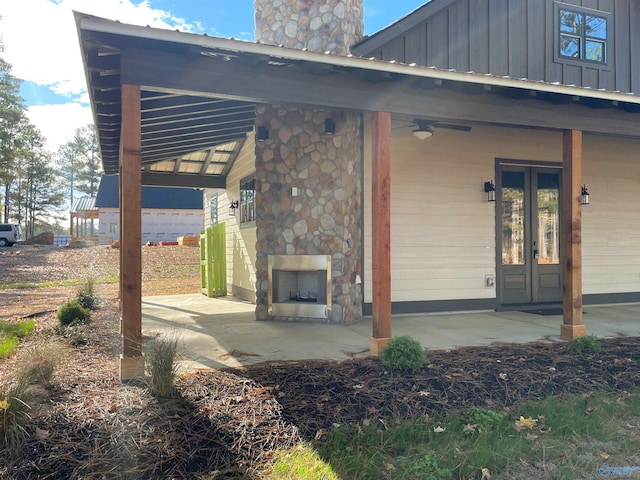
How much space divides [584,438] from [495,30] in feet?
21.6

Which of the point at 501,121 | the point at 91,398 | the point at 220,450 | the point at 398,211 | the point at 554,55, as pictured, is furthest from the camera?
the point at 554,55

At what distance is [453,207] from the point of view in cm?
760

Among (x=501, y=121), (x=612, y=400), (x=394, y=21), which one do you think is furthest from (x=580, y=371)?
(x=394, y=21)

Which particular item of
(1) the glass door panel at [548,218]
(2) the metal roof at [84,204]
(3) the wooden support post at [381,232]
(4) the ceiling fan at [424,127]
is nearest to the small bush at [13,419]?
(3) the wooden support post at [381,232]

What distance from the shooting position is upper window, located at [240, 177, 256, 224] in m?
8.60

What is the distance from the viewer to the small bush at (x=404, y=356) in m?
4.09

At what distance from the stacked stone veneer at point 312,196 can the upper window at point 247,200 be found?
1.48 metres

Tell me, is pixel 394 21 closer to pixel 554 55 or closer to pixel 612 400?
pixel 554 55

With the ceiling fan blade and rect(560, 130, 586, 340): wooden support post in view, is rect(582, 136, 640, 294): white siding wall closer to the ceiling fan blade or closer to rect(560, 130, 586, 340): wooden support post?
the ceiling fan blade

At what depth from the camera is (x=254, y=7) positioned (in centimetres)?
802

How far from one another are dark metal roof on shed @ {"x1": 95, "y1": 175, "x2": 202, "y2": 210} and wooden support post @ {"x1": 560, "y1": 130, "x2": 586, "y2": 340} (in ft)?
95.0

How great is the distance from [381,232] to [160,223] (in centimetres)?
2932

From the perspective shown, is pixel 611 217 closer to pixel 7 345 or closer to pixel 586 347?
pixel 586 347

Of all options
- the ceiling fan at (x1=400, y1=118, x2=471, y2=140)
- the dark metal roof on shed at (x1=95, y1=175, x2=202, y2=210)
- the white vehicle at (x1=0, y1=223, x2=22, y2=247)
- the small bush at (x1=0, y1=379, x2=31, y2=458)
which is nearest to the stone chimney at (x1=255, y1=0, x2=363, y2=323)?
the ceiling fan at (x1=400, y1=118, x2=471, y2=140)
